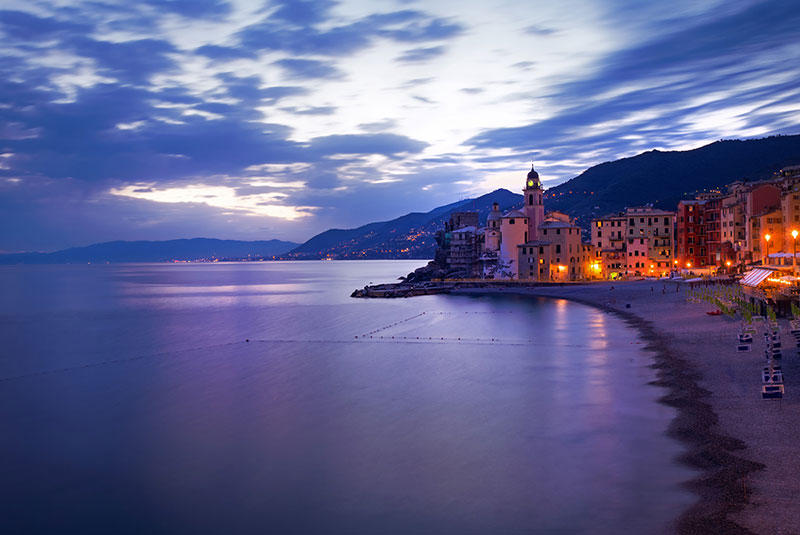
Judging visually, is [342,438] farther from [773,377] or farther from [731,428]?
[773,377]

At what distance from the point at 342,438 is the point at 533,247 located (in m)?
88.2

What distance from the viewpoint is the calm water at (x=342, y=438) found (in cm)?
1648

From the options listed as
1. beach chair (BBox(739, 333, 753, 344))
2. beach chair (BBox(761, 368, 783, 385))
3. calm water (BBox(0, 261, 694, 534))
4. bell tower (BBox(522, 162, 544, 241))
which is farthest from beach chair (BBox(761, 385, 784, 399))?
bell tower (BBox(522, 162, 544, 241))

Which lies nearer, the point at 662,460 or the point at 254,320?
the point at 662,460

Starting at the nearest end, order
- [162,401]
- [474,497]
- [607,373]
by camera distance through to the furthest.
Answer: [474,497]
[162,401]
[607,373]

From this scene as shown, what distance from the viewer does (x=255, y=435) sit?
24.1m

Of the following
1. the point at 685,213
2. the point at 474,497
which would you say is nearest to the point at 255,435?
the point at 474,497

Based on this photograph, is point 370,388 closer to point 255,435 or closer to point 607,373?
point 255,435

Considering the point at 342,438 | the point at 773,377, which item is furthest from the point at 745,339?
the point at 342,438

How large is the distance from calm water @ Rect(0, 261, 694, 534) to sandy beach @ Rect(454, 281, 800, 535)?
0.86 meters

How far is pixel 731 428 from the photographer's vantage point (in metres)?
19.3

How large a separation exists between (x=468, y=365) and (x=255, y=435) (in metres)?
18.1

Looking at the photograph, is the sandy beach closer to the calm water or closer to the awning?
the calm water

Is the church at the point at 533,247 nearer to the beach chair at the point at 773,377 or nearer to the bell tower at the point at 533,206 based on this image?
the bell tower at the point at 533,206
